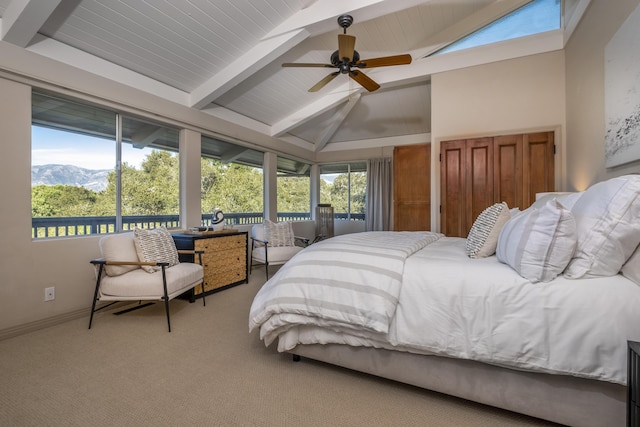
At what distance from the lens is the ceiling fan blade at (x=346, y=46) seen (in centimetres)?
284

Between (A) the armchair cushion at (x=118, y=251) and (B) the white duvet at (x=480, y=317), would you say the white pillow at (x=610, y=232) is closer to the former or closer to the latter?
(B) the white duvet at (x=480, y=317)

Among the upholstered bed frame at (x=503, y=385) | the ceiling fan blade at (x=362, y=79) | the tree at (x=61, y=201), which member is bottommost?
the upholstered bed frame at (x=503, y=385)

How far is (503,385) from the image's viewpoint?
1460 mm

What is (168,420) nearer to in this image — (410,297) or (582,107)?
(410,297)

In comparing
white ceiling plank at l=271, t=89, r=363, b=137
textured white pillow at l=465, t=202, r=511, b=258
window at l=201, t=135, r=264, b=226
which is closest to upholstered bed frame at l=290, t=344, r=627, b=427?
textured white pillow at l=465, t=202, r=511, b=258

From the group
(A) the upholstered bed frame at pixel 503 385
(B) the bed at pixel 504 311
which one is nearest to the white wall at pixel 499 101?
(B) the bed at pixel 504 311

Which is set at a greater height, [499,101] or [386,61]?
[386,61]

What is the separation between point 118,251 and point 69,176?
1033 mm

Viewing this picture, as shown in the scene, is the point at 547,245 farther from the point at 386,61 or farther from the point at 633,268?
the point at 386,61

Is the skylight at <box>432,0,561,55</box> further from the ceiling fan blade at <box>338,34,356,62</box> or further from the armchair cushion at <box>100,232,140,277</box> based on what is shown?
the armchair cushion at <box>100,232,140,277</box>

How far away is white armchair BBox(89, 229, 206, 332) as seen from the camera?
255 cm

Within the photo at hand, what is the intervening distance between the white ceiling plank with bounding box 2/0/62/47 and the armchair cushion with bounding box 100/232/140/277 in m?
1.70

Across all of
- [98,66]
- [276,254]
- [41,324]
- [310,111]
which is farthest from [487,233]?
[310,111]

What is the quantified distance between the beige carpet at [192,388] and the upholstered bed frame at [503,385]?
114mm
